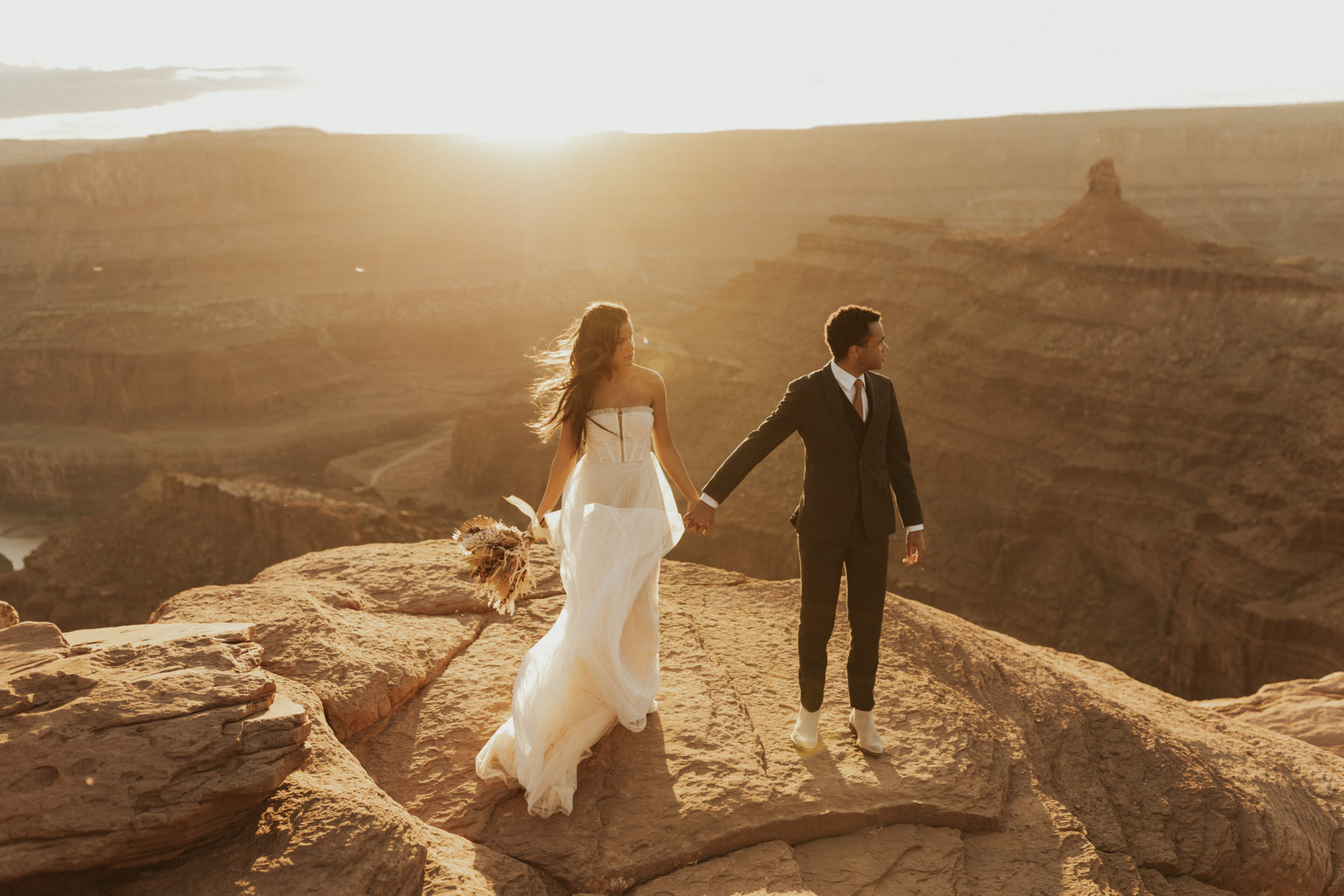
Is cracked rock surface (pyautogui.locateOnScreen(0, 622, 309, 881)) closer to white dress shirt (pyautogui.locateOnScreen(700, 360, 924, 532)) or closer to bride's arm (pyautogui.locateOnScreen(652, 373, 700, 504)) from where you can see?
bride's arm (pyautogui.locateOnScreen(652, 373, 700, 504))

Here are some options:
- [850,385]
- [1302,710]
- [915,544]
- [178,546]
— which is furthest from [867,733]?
[178,546]

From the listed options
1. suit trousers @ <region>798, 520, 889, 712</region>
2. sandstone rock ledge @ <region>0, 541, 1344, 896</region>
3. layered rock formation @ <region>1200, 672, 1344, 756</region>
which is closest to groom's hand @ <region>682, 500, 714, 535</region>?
suit trousers @ <region>798, 520, 889, 712</region>

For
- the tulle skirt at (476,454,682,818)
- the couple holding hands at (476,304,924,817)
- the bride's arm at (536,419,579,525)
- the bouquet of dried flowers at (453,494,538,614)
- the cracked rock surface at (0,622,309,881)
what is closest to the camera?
the cracked rock surface at (0,622,309,881)

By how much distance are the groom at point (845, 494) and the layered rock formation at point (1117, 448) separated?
19.7m

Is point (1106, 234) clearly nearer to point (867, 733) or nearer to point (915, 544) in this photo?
point (915, 544)

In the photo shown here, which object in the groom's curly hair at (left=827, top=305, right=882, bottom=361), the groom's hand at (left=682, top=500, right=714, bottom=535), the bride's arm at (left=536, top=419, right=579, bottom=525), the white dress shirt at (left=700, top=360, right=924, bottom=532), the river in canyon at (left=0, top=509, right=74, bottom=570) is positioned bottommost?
the river in canyon at (left=0, top=509, right=74, bottom=570)

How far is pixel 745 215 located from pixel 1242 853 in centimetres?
10172

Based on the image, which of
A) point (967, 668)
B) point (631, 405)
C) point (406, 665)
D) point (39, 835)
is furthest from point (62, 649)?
point (967, 668)

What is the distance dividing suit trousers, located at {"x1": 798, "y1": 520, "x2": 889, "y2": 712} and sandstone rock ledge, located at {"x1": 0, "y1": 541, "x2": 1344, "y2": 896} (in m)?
0.42

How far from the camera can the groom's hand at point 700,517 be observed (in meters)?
5.36

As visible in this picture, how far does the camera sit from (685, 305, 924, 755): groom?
5.30m

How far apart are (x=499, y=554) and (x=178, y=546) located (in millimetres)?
24198

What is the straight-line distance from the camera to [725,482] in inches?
215

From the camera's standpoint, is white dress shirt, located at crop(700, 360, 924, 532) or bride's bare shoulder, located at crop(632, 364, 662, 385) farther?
bride's bare shoulder, located at crop(632, 364, 662, 385)
